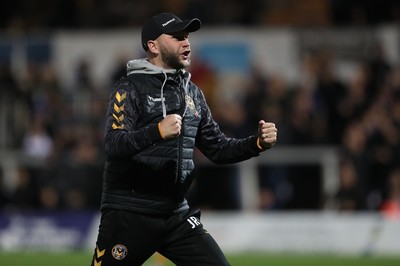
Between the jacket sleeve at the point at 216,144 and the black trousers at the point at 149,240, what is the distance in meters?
0.53

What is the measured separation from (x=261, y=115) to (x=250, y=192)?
4.50 ft

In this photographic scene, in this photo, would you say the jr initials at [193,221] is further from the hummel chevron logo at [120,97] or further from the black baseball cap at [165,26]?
the black baseball cap at [165,26]

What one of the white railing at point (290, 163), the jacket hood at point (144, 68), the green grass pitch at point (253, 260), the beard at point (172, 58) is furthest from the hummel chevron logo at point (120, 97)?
the white railing at point (290, 163)

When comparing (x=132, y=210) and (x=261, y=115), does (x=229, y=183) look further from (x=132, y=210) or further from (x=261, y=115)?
(x=132, y=210)

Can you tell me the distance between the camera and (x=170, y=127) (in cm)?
632

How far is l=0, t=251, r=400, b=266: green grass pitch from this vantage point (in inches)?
505

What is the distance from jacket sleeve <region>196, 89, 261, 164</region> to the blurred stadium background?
19.8 feet

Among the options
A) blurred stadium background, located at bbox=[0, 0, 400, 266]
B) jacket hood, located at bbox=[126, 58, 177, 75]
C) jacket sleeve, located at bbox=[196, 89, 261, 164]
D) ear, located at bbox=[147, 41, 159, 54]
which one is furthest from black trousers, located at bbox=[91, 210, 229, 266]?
blurred stadium background, located at bbox=[0, 0, 400, 266]

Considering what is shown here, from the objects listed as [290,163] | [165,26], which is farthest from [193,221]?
[290,163]

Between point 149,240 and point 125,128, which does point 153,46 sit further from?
point 149,240

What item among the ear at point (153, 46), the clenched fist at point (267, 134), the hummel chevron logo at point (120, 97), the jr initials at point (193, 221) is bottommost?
the jr initials at point (193, 221)

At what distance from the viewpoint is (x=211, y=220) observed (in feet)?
49.4

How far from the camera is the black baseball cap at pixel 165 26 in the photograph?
6949mm

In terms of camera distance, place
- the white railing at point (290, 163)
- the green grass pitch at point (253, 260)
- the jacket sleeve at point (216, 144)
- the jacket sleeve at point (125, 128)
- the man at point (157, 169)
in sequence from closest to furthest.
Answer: the jacket sleeve at point (125, 128) < the man at point (157, 169) < the jacket sleeve at point (216, 144) < the green grass pitch at point (253, 260) < the white railing at point (290, 163)
